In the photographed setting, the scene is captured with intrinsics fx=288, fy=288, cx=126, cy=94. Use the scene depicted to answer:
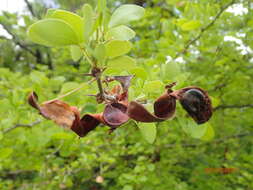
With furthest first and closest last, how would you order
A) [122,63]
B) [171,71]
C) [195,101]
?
1. [171,71]
2. [122,63]
3. [195,101]

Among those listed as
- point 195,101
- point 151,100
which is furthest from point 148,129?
point 195,101

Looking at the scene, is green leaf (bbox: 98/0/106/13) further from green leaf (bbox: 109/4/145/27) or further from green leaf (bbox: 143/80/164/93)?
green leaf (bbox: 143/80/164/93)

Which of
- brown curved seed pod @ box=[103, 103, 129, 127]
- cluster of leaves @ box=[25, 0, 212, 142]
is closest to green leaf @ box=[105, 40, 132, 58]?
cluster of leaves @ box=[25, 0, 212, 142]

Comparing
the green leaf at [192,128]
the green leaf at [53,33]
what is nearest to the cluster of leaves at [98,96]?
the green leaf at [53,33]

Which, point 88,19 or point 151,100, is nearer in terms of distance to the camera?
point 88,19

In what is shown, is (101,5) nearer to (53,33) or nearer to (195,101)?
(53,33)

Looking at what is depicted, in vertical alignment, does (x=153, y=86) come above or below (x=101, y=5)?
below

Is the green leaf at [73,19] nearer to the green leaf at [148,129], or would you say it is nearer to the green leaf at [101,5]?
the green leaf at [101,5]
